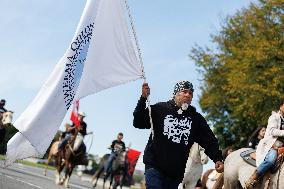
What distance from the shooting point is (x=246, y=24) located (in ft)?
134

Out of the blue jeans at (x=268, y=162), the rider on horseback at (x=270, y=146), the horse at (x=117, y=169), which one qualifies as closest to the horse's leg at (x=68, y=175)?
the horse at (x=117, y=169)

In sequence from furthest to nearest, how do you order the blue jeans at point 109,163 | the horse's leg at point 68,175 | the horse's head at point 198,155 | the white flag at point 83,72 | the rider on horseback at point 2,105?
1. the blue jeans at point 109,163
2. the rider on horseback at point 2,105
3. the horse's leg at point 68,175
4. the horse's head at point 198,155
5. the white flag at point 83,72

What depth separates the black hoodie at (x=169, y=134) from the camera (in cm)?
738

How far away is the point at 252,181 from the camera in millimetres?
11273

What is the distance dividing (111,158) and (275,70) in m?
12.3

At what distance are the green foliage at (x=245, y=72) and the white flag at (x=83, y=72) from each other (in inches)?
997

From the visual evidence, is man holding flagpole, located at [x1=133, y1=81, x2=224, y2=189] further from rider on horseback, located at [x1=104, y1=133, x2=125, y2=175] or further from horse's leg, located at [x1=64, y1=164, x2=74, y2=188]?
rider on horseback, located at [x1=104, y1=133, x2=125, y2=175]

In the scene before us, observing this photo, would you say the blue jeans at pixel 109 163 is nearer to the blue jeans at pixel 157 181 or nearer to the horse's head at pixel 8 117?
the horse's head at pixel 8 117

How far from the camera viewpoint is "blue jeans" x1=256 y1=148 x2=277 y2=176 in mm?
10930

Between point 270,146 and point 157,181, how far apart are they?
427 centimetres

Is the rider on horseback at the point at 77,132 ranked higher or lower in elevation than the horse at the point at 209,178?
higher

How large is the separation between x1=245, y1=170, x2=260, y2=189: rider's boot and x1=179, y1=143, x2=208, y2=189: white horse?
147 inches

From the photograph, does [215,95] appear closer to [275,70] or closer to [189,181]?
[275,70]

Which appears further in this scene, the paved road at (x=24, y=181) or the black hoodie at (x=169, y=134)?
the paved road at (x=24, y=181)
